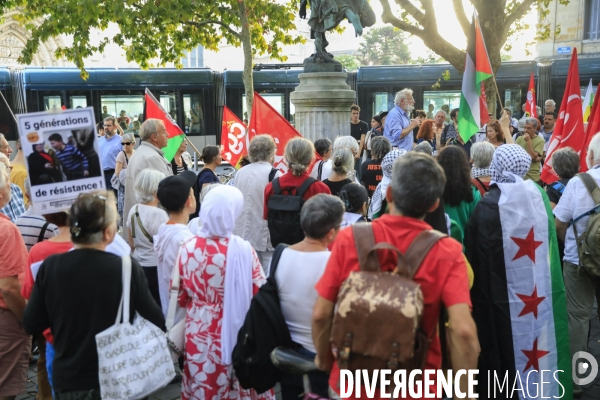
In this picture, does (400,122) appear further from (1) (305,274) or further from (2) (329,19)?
(1) (305,274)

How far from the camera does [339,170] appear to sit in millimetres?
5461

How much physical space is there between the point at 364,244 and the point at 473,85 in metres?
4.45

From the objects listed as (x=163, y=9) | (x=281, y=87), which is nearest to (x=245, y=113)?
(x=281, y=87)

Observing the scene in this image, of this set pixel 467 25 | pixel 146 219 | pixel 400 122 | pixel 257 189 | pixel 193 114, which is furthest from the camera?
pixel 193 114

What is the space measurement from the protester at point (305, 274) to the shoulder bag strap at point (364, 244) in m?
0.66

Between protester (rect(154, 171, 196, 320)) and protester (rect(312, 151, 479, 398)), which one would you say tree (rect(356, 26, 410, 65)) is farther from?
protester (rect(312, 151, 479, 398))

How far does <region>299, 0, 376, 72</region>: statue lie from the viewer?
795 centimetres

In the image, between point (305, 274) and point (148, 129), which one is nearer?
point (305, 274)

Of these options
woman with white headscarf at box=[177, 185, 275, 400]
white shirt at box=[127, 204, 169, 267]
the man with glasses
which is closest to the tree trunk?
the man with glasses

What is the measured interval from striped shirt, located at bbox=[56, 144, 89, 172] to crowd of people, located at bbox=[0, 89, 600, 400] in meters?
0.34

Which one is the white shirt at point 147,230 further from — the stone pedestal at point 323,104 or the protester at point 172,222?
the stone pedestal at point 323,104

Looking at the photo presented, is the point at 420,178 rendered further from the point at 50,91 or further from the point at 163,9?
the point at 50,91

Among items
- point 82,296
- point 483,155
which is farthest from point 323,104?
point 82,296

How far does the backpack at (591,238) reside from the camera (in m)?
4.21
